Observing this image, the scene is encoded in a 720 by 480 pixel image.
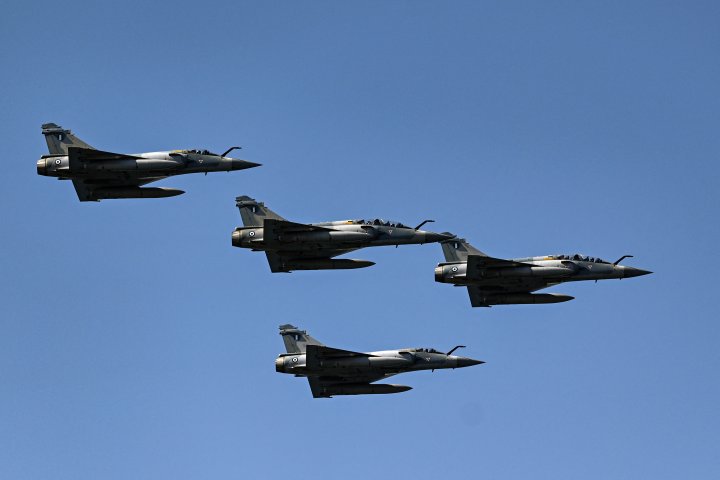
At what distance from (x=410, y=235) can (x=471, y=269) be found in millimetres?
5759

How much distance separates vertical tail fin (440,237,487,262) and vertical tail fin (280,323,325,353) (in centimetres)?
1332

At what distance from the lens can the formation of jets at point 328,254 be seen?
74312mm

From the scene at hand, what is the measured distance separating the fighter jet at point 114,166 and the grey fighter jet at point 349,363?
15.9 meters

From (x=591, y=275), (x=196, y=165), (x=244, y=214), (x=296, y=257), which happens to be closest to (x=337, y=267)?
(x=296, y=257)

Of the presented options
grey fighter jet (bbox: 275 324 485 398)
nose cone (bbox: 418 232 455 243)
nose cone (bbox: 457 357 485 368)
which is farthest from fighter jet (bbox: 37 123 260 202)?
nose cone (bbox: 457 357 485 368)

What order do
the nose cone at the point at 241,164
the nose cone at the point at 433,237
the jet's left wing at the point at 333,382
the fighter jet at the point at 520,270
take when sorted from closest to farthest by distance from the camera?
the nose cone at the point at 241,164, the nose cone at the point at 433,237, the fighter jet at the point at 520,270, the jet's left wing at the point at 333,382

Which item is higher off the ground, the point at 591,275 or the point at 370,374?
the point at 591,275

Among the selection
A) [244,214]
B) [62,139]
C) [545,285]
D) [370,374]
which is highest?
[62,139]

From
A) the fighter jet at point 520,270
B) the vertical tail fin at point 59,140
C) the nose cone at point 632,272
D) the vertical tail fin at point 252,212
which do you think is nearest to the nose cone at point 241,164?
the vertical tail fin at point 252,212

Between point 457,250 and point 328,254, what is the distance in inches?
431

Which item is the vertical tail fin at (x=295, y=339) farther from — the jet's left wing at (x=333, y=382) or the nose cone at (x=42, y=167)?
the nose cone at (x=42, y=167)

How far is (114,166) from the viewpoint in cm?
7369

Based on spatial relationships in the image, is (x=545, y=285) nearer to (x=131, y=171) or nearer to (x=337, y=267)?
(x=337, y=267)

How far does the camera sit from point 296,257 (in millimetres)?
79250
